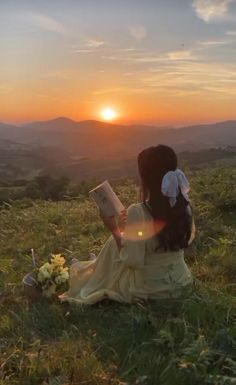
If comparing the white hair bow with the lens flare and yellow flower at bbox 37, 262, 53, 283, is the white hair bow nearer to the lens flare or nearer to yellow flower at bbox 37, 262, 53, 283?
the lens flare

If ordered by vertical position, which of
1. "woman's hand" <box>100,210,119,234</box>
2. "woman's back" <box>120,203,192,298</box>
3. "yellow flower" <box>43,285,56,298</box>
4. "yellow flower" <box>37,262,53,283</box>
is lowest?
"yellow flower" <box>43,285,56,298</box>

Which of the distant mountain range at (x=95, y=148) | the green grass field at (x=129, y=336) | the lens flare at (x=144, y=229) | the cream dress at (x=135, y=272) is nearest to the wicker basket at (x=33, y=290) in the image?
the green grass field at (x=129, y=336)

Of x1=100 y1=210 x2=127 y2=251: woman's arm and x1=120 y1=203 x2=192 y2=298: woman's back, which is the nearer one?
x1=120 y1=203 x2=192 y2=298: woman's back

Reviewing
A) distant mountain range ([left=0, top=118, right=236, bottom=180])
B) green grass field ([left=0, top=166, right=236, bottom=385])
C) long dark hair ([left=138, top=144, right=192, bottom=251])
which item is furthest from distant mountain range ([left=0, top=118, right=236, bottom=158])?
long dark hair ([left=138, top=144, right=192, bottom=251])

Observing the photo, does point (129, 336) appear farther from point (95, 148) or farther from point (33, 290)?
point (95, 148)

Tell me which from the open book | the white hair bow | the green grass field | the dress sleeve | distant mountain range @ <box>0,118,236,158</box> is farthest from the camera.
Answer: distant mountain range @ <box>0,118,236,158</box>

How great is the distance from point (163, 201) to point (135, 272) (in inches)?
35.3

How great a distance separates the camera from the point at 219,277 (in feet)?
20.6

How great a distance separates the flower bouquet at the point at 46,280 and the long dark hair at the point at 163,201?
142 centimetres

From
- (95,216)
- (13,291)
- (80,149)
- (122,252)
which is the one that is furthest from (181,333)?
(80,149)

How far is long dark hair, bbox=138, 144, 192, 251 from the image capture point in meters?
4.94

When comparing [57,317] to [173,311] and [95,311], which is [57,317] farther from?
[173,311]

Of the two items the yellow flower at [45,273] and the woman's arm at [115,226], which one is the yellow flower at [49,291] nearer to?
the yellow flower at [45,273]

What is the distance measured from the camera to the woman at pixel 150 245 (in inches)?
196
